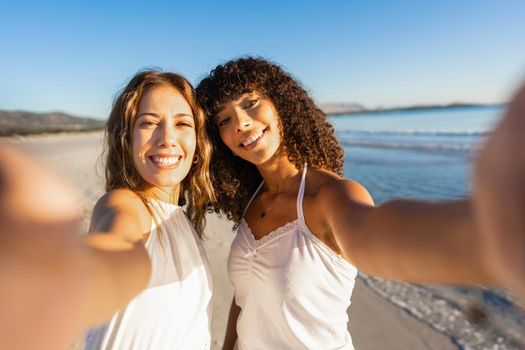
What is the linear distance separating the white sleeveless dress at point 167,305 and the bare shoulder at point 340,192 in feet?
2.40

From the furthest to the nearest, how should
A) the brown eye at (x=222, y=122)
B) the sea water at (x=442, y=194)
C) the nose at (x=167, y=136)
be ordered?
the sea water at (x=442, y=194), the brown eye at (x=222, y=122), the nose at (x=167, y=136)

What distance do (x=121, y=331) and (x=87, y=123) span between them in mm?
90815

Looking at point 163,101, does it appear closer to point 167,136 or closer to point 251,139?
point 167,136

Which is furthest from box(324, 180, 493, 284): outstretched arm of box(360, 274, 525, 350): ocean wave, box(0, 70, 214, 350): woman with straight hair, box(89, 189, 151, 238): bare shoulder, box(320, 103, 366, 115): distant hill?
box(320, 103, 366, 115): distant hill

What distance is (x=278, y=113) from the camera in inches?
93.7

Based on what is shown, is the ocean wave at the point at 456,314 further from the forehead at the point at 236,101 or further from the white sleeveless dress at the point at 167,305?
the forehead at the point at 236,101

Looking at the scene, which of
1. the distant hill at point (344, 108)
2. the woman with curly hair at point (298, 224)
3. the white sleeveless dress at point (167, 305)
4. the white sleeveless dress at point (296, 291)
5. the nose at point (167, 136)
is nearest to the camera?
the woman with curly hair at point (298, 224)

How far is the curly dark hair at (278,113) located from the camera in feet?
7.46

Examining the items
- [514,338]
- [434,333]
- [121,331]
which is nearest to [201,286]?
[121,331]

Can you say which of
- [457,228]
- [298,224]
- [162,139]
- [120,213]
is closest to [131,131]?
[162,139]

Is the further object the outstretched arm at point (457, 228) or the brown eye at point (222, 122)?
the brown eye at point (222, 122)

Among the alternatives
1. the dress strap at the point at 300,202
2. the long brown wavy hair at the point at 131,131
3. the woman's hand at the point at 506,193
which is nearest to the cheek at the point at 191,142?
the long brown wavy hair at the point at 131,131

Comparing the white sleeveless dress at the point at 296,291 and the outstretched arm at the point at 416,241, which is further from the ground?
the outstretched arm at the point at 416,241

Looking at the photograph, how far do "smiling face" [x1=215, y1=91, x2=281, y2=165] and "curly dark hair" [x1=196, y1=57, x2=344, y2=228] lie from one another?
47 mm
